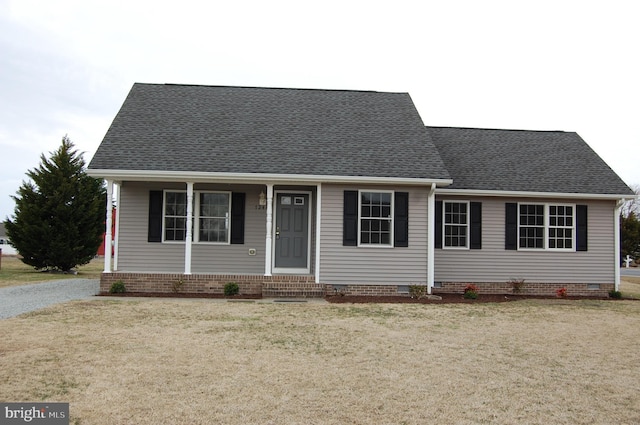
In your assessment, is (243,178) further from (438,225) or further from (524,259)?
(524,259)

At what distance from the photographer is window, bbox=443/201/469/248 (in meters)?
14.3

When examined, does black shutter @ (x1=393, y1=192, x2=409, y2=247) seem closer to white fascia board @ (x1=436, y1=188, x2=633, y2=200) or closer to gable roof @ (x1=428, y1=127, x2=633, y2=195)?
white fascia board @ (x1=436, y1=188, x2=633, y2=200)

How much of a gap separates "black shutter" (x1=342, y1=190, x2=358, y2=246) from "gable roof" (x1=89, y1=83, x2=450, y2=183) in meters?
0.62

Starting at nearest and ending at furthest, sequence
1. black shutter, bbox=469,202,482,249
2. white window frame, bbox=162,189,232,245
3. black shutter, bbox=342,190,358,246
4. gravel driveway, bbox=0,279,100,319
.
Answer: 1. gravel driveway, bbox=0,279,100,319
2. black shutter, bbox=342,190,358,246
3. white window frame, bbox=162,189,232,245
4. black shutter, bbox=469,202,482,249

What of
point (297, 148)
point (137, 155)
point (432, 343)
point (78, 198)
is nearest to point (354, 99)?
point (297, 148)

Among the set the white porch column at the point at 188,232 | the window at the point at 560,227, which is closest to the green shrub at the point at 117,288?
the white porch column at the point at 188,232

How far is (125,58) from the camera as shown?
62.7 ft

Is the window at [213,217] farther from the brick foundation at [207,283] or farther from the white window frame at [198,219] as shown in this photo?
the brick foundation at [207,283]

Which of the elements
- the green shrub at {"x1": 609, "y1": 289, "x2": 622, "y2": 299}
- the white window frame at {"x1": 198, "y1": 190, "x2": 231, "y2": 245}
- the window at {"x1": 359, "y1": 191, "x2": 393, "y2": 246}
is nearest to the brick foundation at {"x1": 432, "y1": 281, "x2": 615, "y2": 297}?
the green shrub at {"x1": 609, "y1": 289, "x2": 622, "y2": 299}

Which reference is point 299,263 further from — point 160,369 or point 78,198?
point 78,198

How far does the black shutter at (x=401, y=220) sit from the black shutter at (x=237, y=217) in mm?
3984

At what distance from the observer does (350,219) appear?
13.0 m

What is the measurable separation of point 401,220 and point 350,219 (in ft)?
4.22

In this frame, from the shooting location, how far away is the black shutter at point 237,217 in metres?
13.7
